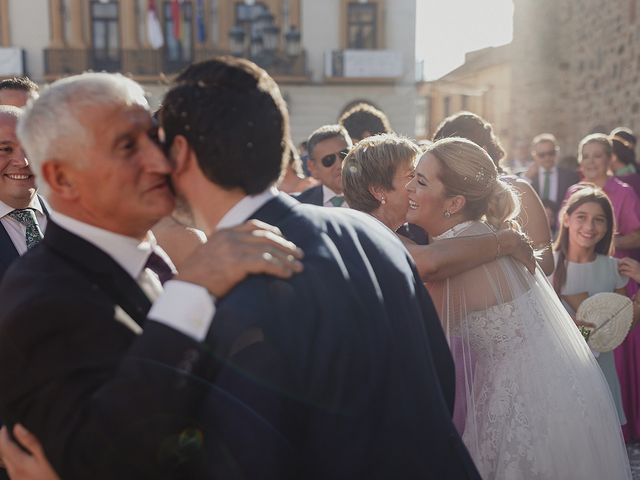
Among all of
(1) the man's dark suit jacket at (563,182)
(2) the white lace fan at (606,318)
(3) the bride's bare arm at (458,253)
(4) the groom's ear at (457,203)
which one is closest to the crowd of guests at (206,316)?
(3) the bride's bare arm at (458,253)

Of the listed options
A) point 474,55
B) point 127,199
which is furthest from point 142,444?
point 474,55

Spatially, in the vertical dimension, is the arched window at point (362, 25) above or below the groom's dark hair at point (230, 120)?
above

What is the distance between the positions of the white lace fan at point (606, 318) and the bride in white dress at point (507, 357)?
1059mm

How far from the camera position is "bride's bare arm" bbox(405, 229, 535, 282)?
8.84 feet

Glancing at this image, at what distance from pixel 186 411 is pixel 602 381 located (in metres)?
2.01

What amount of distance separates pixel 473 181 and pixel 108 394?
1894 mm

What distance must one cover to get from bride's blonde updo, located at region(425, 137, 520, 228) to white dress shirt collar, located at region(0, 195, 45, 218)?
1.68 meters

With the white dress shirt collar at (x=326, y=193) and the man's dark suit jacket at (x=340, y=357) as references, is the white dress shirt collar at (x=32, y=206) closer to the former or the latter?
the man's dark suit jacket at (x=340, y=357)

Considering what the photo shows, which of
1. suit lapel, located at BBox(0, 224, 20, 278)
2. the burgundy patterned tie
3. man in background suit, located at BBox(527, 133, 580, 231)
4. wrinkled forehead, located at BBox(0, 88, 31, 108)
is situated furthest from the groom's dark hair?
man in background suit, located at BBox(527, 133, 580, 231)

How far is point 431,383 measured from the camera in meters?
1.73

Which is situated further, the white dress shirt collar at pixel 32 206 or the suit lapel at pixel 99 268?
the white dress shirt collar at pixel 32 206

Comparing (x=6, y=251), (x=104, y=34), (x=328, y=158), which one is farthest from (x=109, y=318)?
(x=104, y=34)

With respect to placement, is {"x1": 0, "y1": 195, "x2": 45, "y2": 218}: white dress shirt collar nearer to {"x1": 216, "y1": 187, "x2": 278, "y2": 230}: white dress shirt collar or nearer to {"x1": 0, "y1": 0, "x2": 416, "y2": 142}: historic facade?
{"x1": 216, "y1": 187, "x2": 278, "y2": 230}: white dress shirt collar

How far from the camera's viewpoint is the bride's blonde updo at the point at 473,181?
2926 mm
